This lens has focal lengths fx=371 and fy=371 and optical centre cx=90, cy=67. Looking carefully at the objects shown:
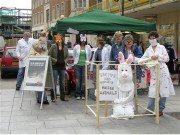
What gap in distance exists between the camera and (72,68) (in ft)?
37.7

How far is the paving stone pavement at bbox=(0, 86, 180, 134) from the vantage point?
22.0 feet

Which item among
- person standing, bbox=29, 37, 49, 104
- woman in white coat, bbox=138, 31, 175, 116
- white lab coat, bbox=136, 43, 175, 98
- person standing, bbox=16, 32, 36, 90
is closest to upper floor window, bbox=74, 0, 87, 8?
person standing, bbox=16, 32, 36, 90

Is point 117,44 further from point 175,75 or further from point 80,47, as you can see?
point 175,75

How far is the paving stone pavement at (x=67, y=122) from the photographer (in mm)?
6699

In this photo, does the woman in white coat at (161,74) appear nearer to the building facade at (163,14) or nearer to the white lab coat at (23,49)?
the white lab coat at (23,49)

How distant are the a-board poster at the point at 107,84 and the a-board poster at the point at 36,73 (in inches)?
96.9

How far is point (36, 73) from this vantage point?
30.6ft

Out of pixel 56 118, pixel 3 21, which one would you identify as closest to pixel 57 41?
pixel 56 118

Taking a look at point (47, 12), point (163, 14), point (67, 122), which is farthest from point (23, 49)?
point (47, 12)

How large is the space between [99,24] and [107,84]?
13.6 feet

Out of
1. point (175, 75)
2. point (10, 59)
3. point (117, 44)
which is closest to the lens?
point (117, 44)

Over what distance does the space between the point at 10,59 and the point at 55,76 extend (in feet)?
25.0

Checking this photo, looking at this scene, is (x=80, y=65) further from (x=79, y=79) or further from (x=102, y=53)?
(x=102, y=53)

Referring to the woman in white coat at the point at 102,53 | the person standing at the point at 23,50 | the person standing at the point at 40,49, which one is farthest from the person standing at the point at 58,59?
the person standing at the point at 23,50
